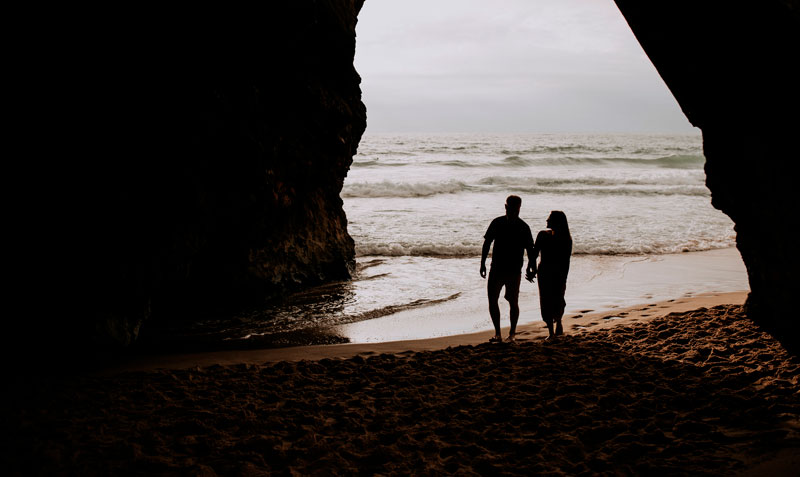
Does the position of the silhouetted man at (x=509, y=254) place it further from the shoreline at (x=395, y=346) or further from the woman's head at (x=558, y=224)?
the shoreline at (x=395, y=346)

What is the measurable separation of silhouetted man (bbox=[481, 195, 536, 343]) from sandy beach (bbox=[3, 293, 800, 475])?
55cm

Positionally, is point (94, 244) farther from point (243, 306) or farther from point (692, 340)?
point (692, 340)

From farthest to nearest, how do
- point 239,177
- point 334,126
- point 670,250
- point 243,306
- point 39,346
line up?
point 670,250 < point 334,126 < point 243,306 < point 239,177 < point 39,346

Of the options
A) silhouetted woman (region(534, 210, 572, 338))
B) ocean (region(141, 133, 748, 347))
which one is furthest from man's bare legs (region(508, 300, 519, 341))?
ocean (region(141, 133, 748, 347))

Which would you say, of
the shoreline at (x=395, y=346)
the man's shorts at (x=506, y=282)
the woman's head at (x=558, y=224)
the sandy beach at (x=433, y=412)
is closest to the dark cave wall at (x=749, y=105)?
→ the sandy beach at (x=433, y=412)

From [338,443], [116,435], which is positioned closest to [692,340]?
[338,443]

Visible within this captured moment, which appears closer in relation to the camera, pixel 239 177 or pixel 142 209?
pixel 142 209

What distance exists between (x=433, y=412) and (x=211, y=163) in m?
4.81

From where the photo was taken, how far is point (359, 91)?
10898 millimetres

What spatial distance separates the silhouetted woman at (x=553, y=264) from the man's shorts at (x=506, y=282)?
37 centimetres

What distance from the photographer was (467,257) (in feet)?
42.0

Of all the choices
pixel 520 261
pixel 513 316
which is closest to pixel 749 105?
pixel 520 261

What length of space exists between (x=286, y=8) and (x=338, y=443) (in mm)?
6651

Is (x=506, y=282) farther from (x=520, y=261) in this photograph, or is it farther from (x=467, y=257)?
(x=467, y=257)
